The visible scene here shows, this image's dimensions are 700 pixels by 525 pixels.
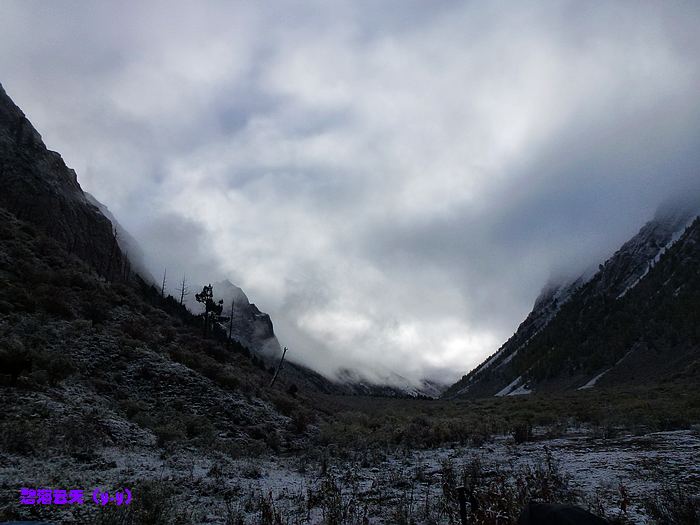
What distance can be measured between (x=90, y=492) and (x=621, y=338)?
4207 inches

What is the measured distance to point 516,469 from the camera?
1103cm

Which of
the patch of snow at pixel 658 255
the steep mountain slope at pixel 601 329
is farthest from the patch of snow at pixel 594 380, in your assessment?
the patch of snow at pixel 658 255

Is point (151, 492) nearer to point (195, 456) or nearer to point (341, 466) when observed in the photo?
point (195, 456)

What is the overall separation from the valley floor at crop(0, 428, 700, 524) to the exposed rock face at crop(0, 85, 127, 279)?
43.1 meters

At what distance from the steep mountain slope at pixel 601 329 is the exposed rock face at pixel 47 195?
9028cm

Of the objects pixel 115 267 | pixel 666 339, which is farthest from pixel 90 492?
pixel 666 339

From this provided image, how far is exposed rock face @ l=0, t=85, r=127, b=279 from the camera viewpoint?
48125 mm

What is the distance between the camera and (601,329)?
10600 cm

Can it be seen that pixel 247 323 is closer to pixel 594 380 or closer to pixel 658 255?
pixel 594 380

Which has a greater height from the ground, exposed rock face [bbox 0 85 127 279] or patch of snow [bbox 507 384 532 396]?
exposed rock face [bbox 0 85 127 279]

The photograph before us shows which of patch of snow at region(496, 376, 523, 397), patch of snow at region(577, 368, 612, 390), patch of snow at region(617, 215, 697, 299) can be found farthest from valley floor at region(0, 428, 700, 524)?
patch of snow at region(617, 215, 697, 299)

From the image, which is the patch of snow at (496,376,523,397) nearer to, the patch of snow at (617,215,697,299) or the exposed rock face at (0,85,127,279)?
the patch of snow at (617,215,697,299)

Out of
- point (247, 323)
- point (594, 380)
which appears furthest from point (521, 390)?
point (247, 323)

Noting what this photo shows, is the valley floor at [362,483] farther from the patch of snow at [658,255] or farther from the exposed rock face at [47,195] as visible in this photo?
the patch of snow at [658,255]
